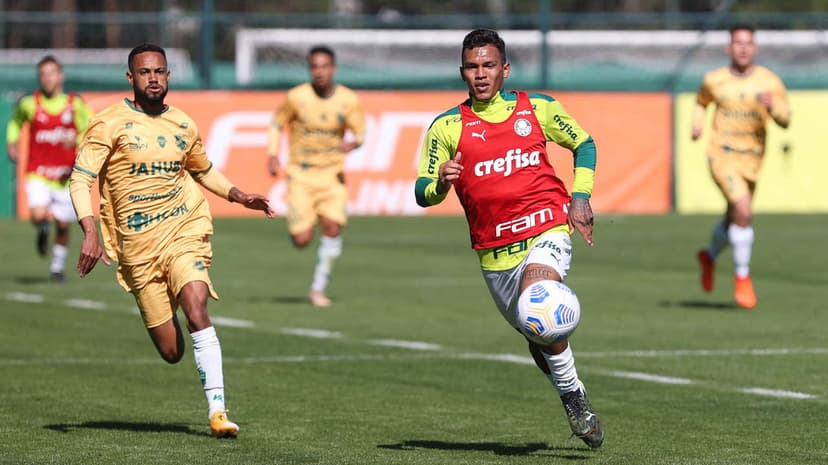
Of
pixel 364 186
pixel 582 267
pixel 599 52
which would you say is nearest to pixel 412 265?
pixel 582 267

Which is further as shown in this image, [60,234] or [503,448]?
[60,234]

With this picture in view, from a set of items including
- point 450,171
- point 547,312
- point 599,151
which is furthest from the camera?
point 599,151

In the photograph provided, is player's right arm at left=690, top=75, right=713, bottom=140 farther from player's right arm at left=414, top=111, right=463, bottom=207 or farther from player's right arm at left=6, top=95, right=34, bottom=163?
player's right arm at left=414, top=111, right=463, bottom=207

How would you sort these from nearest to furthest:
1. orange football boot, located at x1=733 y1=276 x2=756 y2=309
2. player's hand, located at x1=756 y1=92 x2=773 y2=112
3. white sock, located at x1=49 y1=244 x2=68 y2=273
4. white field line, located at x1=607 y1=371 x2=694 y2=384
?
white field line, located at x1=607 y1=371 x2=694 y2=384 → orange football boot, located at x1=733 y1=276 x2=756 y2=309 → player's hand, located at x1=756 y1=92 x2=773 y2=112 → white sock, located at x1=49 y1=244 x2=68 y2=273

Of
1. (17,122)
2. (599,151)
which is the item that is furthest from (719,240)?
(599,151)

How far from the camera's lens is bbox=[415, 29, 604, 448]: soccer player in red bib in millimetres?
8594

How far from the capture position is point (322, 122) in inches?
665

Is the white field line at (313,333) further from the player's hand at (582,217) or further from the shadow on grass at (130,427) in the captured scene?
the player's hand at (582,217)

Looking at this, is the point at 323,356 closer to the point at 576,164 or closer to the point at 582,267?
the point at 576,164

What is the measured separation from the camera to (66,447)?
28.7 feet

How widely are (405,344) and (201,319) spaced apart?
4.33 meters

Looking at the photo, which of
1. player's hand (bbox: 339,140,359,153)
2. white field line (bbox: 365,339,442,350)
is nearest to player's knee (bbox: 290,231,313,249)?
player's hand (bbox: 339,140,359,153)

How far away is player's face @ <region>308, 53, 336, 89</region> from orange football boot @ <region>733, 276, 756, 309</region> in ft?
14.2

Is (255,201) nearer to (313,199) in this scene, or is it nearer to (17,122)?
(313,199)
